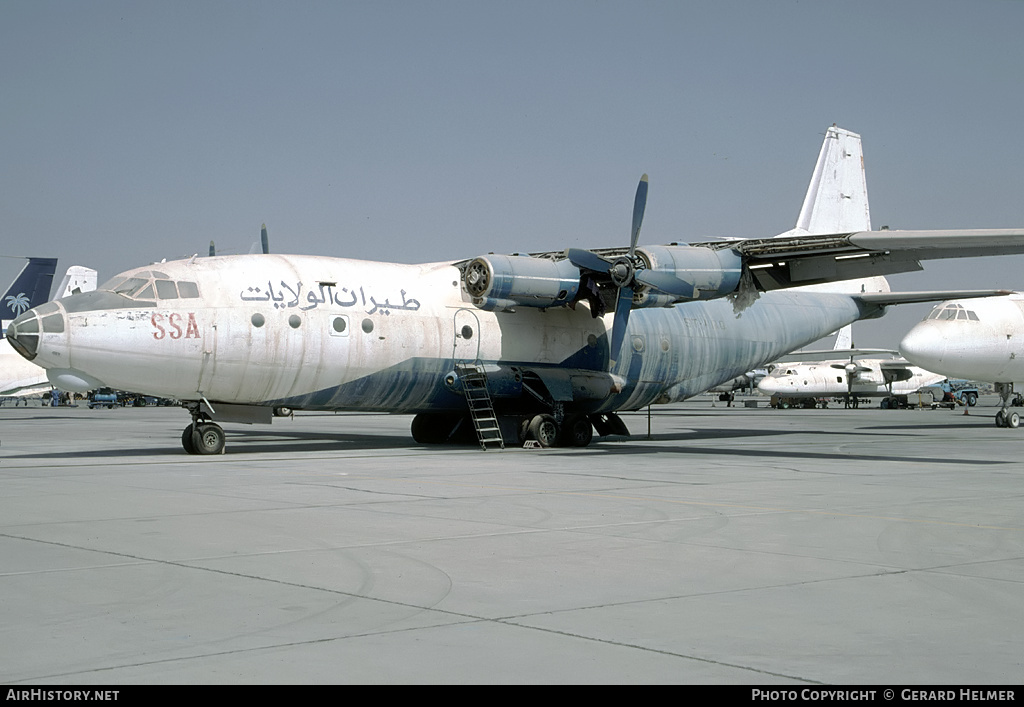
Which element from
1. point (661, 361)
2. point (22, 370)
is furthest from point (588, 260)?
point (22, 370)

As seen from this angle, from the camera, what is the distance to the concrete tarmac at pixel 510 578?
4.89 m

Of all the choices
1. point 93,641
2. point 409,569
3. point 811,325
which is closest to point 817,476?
point 409,569

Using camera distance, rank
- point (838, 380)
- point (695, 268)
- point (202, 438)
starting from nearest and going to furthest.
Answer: point (202, 438), point (695, 268), point (838, 380)

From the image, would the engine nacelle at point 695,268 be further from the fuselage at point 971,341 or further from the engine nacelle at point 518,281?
the fuselage at point 971,341

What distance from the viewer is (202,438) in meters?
19.6

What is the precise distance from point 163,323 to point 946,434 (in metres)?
22.4

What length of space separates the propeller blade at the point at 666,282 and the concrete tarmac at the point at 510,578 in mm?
7007

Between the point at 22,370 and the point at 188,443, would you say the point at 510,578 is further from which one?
the point at 22,370

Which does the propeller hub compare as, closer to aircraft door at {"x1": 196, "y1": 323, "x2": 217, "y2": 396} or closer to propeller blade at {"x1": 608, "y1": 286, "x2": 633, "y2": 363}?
propeller blade at {"x1": 608, "y1": 286, "x2": 633, "y2": 363}

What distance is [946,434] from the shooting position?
30219 millimetres

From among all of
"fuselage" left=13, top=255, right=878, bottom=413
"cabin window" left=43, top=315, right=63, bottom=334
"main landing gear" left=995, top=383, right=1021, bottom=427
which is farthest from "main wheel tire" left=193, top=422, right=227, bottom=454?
"main landing gear" left=995, top=383, right=1021, bottom=427

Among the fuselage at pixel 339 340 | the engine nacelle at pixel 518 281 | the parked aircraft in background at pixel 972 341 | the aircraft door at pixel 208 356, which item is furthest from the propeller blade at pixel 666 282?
the parked aircraft in background at pixel 972 341

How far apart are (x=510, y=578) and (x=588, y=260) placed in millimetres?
15463

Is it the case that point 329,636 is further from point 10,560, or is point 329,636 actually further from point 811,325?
point 811,325
